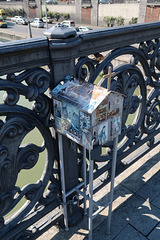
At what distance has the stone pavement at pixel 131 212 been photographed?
2426 mm

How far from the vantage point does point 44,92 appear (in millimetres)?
1695

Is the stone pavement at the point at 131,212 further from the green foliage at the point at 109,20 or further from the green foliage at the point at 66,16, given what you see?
the green foliage at the point at 66,16

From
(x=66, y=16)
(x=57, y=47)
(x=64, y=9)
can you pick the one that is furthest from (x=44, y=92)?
(x=64, y=9)

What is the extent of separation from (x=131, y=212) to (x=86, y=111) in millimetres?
1767

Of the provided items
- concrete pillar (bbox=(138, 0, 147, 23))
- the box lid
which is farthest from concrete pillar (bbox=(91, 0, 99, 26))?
the box lid

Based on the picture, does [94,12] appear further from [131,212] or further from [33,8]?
[131,212]

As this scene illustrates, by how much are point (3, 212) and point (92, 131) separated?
1.03m

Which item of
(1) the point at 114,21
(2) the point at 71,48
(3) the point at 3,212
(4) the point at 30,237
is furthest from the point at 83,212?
(1) the point at 114,21

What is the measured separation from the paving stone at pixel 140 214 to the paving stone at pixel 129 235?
5 cm

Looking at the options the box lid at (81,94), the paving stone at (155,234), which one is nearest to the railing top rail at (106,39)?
the box lid at (81,94)

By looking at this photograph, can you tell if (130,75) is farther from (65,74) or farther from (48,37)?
(48,37)

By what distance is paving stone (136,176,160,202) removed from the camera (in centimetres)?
286

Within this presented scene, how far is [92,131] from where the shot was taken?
154 centimetres

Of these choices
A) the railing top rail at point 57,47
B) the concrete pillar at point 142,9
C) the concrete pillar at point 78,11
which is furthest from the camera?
the concrete pillar at point 78,11
